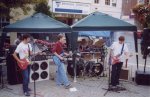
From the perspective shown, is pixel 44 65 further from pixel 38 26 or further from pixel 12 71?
pixel 38 26

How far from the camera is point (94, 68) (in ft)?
47.3

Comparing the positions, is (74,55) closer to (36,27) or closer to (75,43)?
(75,43)

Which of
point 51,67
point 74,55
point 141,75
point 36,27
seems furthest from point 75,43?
point 51,67

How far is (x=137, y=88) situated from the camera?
12180mm

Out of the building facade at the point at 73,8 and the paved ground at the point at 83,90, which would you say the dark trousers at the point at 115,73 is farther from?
the building facade at the point at 73,8

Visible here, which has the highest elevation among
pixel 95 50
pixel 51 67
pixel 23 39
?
pixel 23 39

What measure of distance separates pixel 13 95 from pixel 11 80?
173 centimetres

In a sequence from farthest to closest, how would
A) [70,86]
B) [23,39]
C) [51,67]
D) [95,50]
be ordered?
[51,67] → [95,50] → [70,86] → [23,39]

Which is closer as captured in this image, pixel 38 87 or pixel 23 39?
pixel 23 39

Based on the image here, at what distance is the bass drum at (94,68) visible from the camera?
46.9 feet

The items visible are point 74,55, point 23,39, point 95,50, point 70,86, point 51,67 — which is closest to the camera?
point 23,39

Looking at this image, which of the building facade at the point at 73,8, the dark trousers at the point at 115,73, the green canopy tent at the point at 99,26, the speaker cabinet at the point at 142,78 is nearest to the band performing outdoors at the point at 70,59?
the dark trousers at the point at 115,73

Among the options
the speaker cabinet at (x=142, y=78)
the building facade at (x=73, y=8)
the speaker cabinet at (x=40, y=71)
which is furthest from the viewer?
the building facade at (x=73, y=8)

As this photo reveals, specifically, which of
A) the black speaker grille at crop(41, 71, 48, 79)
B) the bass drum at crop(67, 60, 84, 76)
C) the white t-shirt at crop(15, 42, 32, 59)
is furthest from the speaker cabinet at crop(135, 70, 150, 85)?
the white t-shirt at crop(15, 42, 32, 59)
